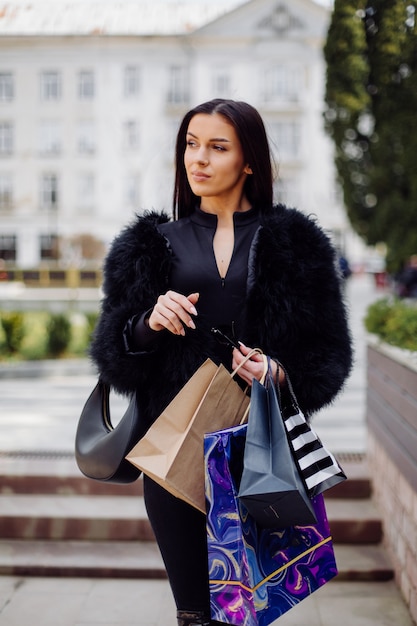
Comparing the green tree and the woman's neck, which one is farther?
the green tree

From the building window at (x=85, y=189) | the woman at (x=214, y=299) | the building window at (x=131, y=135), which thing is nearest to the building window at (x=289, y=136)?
the building window at (x=131, y=135)

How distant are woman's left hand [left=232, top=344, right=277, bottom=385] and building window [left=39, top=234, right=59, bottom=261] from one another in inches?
1347

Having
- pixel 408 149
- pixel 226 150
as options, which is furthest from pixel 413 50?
pixel 226 150

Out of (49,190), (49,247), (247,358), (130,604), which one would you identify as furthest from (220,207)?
(49,247)

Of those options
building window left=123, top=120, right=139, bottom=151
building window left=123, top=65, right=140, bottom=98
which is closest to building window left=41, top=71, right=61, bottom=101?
building window left=123, top=65, right=140, bottom=98

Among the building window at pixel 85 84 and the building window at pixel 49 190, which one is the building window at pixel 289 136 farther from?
the building window at pixel 49 190

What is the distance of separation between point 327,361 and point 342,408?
4.25 meters

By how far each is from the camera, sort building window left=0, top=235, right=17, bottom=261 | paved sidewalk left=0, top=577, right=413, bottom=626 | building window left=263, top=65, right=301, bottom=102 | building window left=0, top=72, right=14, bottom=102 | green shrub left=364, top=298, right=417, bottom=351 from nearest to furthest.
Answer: paved sidewalk left=0, top=577, right=413, bottom=626, green shrub left=364, top=298, right=417, bottom=351, building window left=263, top=65, right=301, bottom=102, building window left=0, top=72, right=14, bottom=102, building window left=0, top=235, right=17, bottom=261

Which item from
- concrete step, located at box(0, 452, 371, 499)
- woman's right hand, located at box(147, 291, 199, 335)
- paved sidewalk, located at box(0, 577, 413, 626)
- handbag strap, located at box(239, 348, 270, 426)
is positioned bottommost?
paved sidewalk, located at box(0, 577, 413, 626)

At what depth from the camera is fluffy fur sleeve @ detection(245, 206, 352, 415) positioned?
171 centimetres

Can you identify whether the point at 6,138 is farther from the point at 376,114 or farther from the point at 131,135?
the point at 376,114

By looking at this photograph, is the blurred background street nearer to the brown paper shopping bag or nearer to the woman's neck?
the woman's neck

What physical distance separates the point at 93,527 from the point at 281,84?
1237 inches

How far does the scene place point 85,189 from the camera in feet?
113
